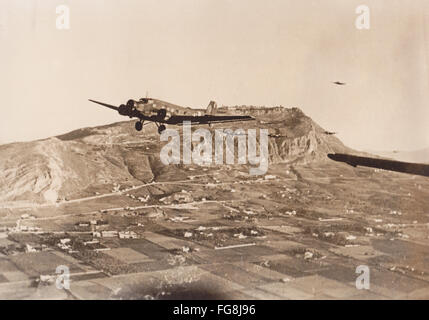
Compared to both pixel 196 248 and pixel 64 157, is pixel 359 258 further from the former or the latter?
pixel 64 157

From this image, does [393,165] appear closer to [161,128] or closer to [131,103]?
[161,128]

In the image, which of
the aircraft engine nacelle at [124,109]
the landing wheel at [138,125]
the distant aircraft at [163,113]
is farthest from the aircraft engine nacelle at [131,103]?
the landing wheel at [138,125]

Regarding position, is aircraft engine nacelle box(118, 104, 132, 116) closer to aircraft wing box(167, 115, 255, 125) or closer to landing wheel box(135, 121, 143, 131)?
landing wheel box(135, 121, 143, 131)

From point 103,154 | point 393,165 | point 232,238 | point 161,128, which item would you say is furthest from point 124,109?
point 393,165
